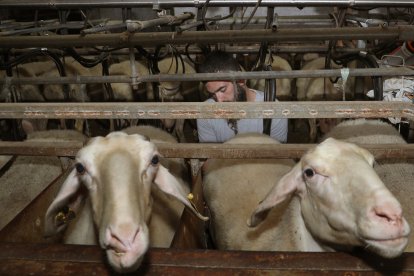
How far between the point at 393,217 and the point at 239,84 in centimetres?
225

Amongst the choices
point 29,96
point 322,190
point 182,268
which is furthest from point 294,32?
point 29,96

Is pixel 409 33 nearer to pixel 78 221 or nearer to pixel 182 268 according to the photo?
pixel 182 268

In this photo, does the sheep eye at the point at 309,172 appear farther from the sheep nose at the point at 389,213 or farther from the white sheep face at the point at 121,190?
the white sheep face at the point at 121,190

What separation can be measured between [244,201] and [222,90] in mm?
1163

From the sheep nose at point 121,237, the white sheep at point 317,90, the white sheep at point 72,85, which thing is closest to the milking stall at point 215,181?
the sheep nose at point 121,237

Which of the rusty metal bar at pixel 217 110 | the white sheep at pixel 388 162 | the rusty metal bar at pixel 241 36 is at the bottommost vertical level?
the white sheep at pixel 388 162

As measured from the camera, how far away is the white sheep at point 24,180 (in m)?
2.84

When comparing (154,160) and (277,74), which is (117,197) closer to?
(154,160)

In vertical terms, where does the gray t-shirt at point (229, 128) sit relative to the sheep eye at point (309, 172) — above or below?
below

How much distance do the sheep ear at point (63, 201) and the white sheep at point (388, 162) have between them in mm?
1856

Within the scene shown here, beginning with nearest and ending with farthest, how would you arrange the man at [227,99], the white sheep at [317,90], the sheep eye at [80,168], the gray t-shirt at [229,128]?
1. the sheep eye at [80,168]
2. the man at [227,99]
3. the gray t-shirt at [229,128]
4. the white sheep at [317,90]

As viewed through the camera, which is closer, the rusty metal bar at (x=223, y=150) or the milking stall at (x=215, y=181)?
the milking stall at (x=215, y=181)

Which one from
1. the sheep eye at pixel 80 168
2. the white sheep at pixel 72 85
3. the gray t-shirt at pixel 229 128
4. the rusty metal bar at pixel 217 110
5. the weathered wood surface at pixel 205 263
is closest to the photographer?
the weathered wood surface at pixel 205 263

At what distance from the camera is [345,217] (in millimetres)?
1649
